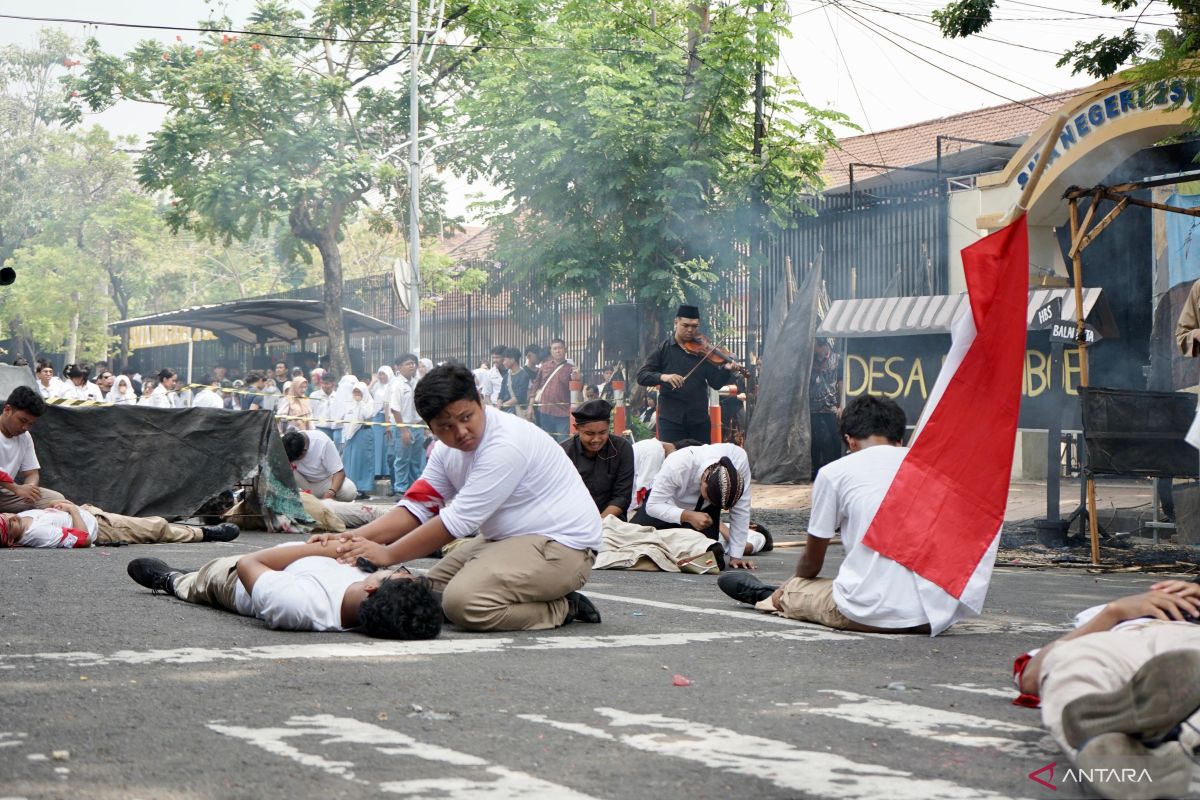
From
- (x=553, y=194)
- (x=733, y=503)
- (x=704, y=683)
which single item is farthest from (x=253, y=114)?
(x=704, y=683)

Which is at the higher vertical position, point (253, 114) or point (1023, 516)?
point (253, 114)

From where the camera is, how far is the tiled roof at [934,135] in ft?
91.1

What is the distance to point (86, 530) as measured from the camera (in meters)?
10.9

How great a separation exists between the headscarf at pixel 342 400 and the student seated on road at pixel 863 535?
48.8 ft

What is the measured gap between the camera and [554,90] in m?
19.7

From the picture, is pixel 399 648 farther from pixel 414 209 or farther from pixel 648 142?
pixel 414 209

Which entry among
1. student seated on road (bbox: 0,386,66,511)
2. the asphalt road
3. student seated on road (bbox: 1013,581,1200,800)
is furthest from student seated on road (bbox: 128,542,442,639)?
student seated on road (bbox: 0,386,66,511)

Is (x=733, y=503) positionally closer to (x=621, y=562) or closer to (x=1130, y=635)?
(x=621, y=562)

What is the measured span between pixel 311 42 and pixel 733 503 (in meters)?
23.0

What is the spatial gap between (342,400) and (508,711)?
1693cm

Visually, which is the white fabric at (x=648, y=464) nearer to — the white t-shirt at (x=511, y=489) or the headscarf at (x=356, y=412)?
the white t-shirt at (x=511, y=489)

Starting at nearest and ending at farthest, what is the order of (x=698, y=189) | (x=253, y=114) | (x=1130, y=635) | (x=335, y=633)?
(x=1130, y=635)
(x=335, y=633)
(x=698, y=189)
(x=253, y=114)

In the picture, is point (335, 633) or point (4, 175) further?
point (4, 175)

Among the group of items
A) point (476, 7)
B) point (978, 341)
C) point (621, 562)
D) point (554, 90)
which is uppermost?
point (476, 7)
